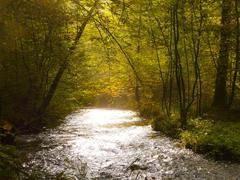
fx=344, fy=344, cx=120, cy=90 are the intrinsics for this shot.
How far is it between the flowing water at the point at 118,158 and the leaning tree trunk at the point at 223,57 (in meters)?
4.09

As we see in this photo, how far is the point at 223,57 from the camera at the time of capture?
1541cm

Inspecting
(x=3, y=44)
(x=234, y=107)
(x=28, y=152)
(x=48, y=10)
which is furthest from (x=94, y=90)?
(x=48, y=10)

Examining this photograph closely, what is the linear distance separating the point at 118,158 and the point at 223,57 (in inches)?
303

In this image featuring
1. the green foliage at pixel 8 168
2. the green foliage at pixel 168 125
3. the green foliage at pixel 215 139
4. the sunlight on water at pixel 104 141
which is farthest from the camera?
the green foliage at pixel 168 125

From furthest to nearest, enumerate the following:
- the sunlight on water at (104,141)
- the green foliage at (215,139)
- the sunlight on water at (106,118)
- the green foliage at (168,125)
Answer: the sunlight on water at (106,118) → the green foliage at (168,125) → the sunlight on water at (104,141) → the green foliage at (215,139)

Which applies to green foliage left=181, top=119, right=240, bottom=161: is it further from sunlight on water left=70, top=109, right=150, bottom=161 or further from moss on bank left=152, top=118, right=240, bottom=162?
sunlight on water left=70, top=109, right=150, bottom=161

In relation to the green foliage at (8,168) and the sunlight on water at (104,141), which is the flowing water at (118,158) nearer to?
the sunlight on water at (104,141)

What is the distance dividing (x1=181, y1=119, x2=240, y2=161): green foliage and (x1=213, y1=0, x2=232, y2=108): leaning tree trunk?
3.23 metres

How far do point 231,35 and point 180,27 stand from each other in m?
2.27

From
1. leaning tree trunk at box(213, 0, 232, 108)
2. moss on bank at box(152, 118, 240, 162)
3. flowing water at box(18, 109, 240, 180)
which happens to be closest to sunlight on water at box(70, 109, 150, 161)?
flowing water at box(18, 109, 240, 180)

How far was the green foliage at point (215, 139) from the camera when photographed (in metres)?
10.4

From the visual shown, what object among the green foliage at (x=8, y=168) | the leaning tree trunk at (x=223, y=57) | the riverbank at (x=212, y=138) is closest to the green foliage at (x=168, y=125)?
the riverbank at (x=212, y=138)

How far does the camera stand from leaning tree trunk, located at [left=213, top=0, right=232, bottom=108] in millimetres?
14531

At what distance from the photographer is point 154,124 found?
1681cm
